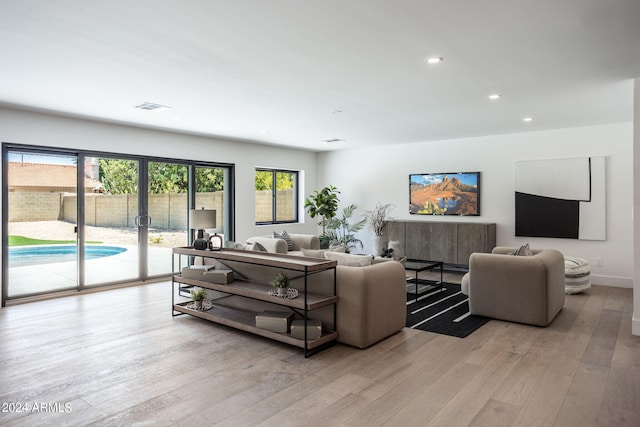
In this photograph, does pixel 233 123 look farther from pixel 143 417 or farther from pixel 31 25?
pixel 143 417

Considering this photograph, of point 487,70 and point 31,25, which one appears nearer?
point 31,25

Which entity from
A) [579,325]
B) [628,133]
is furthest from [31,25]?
[628,133]

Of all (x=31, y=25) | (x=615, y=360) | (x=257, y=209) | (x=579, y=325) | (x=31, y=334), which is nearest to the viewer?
(x=31, y=25)

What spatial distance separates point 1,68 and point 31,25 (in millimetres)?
1247

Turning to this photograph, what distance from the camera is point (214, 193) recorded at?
782cm

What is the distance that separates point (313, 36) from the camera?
3.04m

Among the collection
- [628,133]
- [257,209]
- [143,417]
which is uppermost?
[628,133]

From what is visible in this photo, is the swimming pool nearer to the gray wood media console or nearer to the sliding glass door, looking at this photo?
the sliding glass door

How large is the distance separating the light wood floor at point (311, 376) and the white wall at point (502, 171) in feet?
7.98

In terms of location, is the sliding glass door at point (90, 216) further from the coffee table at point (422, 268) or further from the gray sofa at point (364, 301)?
the coffee table at point (422, 268)

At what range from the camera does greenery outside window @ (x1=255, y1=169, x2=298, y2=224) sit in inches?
346

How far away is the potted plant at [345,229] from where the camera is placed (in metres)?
9.17

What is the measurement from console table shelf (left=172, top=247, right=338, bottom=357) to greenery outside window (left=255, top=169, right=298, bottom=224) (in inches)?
151

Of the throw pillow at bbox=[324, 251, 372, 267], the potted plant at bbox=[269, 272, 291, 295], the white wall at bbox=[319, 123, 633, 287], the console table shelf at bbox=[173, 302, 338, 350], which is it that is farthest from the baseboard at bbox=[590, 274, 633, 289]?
the potted plant at bbox=[269, 272, 291, 295]
